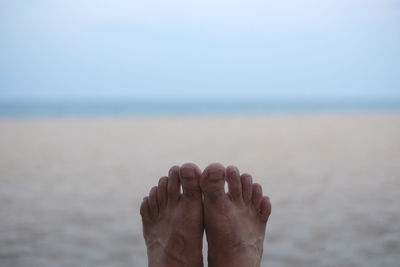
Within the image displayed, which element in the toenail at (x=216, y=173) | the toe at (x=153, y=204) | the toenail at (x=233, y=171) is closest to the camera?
the toenail at (x=216, y=173)

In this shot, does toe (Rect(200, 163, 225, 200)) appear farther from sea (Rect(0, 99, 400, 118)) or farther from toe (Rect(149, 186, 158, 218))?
sea (Rect(0, 99, 400, 118))

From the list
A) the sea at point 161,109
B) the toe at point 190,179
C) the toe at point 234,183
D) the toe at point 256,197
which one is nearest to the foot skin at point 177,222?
the toe at point 190,179

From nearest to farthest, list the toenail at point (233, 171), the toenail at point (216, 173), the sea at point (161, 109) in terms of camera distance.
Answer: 1. the toenail at point (216, 173)
2. the toenail at point (233, 171)
3. the sea at point (161, 109)

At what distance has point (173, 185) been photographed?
154 cm

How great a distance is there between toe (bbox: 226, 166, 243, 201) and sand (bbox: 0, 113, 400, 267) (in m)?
0.27

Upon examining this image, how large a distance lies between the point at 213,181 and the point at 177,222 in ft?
0.70

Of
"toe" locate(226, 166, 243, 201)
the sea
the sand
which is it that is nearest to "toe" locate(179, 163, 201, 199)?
"toe" locate(226, 166, 243, 201)

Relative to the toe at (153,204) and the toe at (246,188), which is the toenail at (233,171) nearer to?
the toe at (246,188)

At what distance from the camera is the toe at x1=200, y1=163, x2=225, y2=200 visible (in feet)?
4.50

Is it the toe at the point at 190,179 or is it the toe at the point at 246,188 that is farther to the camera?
the toe at the point at 246,188

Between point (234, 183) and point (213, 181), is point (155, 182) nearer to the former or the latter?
point (234, 183)

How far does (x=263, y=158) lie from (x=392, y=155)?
1.32 metres

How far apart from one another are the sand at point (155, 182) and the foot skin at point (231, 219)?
17 centimetres

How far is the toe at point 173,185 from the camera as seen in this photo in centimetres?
152
